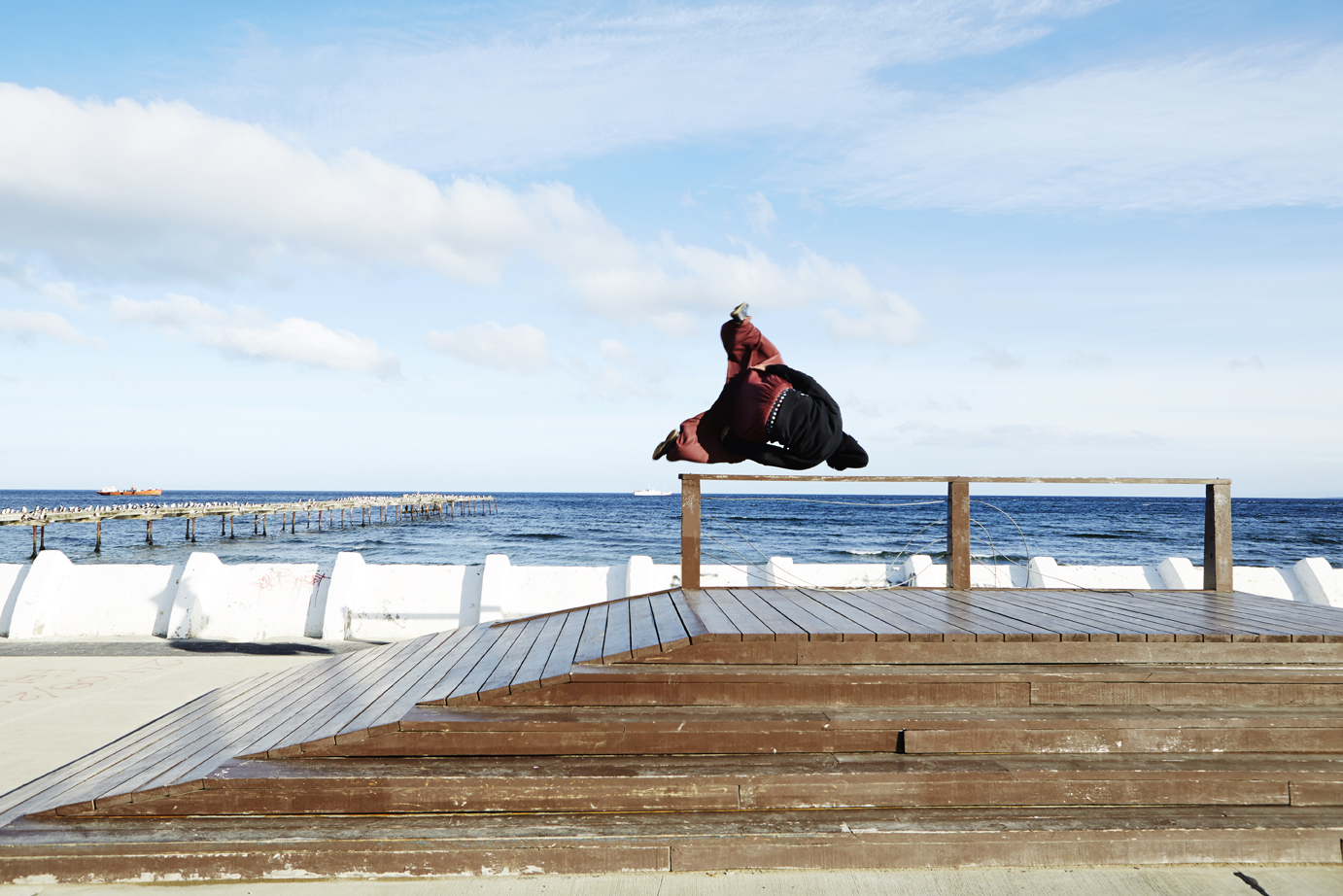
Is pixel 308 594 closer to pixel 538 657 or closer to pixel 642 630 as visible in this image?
pixel 538 657

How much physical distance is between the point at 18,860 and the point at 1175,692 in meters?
5.83

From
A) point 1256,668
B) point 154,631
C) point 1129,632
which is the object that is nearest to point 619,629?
point 1129,632

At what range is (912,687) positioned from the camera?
14.6 ft

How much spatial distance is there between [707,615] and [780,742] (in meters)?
1.29

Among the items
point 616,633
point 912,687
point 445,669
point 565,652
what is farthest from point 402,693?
point 912,687

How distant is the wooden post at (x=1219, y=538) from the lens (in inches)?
271

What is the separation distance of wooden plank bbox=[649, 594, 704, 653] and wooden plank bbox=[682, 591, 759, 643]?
5 cm

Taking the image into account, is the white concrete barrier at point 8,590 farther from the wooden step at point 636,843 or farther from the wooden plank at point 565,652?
the wooden step at point 636,843

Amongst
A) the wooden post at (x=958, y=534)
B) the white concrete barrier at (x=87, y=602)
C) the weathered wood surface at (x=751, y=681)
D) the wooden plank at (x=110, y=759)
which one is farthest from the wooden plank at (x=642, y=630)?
the white concrete barrier at (x=87, y=602)

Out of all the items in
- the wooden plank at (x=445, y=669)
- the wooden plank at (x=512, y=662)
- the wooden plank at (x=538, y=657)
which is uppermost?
the wooden plank at (x=538, y=657)

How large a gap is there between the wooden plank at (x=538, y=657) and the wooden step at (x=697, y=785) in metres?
0.40

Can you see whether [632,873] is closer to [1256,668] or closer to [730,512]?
[1256,668]

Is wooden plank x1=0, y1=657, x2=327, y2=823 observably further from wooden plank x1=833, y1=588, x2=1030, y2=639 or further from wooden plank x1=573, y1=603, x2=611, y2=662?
wooden plank x1=833, y1=588, x2=1030, y2=639

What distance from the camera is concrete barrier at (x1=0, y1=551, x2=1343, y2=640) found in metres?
10.5
